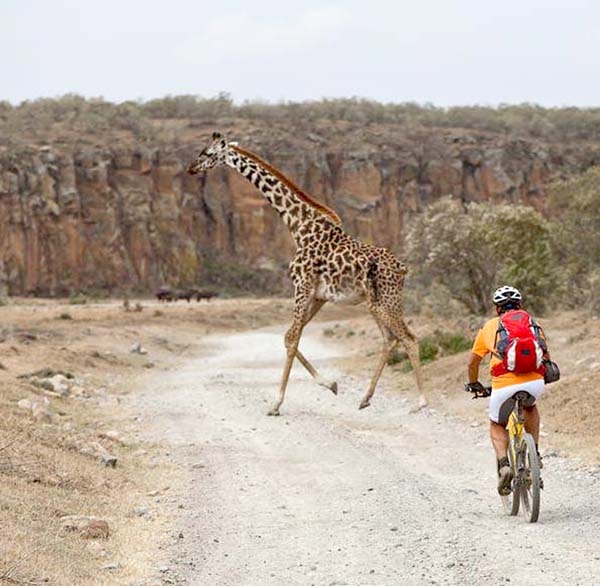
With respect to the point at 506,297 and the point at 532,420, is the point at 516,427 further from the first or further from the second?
the point at 506,297

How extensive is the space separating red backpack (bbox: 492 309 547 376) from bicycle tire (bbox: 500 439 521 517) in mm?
721

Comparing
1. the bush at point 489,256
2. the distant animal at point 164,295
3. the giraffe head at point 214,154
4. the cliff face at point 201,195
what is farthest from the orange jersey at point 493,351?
the cliff face at point 201,195

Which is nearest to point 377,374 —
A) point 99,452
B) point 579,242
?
point 99,452

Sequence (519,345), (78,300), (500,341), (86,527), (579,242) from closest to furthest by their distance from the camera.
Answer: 1. (86,527)
2. (519,345)
3. (500,341)
4. (579,242)
5. (78,300)

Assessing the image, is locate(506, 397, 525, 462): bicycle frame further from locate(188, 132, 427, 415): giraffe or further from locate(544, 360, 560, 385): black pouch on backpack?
locate(188, 132, 427, 415): giraffe

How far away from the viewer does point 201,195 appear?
73312mm

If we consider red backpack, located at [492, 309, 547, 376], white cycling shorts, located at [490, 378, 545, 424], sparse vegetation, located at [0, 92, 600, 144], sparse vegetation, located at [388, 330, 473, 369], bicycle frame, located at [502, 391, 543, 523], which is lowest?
sparse vegetation, located at [388, 330, 473, 369]

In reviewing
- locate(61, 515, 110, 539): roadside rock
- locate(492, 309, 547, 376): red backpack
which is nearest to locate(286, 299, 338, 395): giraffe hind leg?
locate(492, 309, 547, 376): red backpack

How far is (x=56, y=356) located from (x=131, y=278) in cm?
4311

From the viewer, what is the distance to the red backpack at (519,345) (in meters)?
8.84

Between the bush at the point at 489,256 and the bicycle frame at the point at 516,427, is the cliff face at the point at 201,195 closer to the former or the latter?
the bush at the point at 489,256

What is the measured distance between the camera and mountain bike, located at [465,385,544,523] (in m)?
8.59

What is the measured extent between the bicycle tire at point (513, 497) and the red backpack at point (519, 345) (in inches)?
28.4

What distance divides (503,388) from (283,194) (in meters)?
9.98
